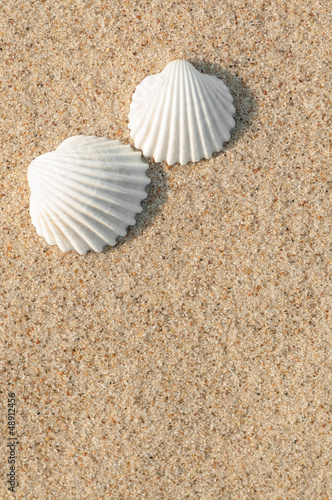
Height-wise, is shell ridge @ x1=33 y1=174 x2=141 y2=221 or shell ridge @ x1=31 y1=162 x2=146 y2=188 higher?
shell ridge @ x1=31 y1=162 x2=146 y2=188

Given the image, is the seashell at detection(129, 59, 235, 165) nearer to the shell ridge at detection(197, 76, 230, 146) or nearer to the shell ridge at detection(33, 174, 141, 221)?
the shell ridge at detection(197, 76, 230, 146)

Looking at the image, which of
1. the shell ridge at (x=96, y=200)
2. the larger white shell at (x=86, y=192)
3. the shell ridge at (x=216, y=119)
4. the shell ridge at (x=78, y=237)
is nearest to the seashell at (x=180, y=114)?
the shell ridge at (x=216, y=119)

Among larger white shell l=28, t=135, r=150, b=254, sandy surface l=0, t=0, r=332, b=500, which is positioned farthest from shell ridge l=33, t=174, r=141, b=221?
Answer: sandy surface l=0, t=0, r=332, b=500

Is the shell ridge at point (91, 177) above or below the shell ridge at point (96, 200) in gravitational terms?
above

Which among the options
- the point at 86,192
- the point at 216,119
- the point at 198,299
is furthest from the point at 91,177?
the point at 198,299

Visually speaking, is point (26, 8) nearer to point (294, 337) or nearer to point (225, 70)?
point (225, 70)

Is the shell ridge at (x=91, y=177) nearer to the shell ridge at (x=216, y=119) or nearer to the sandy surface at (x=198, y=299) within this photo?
the sandy surface at (x=198, y=299)

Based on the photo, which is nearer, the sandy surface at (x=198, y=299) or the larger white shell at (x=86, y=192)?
the larger white shell at (x=86, y=192)
